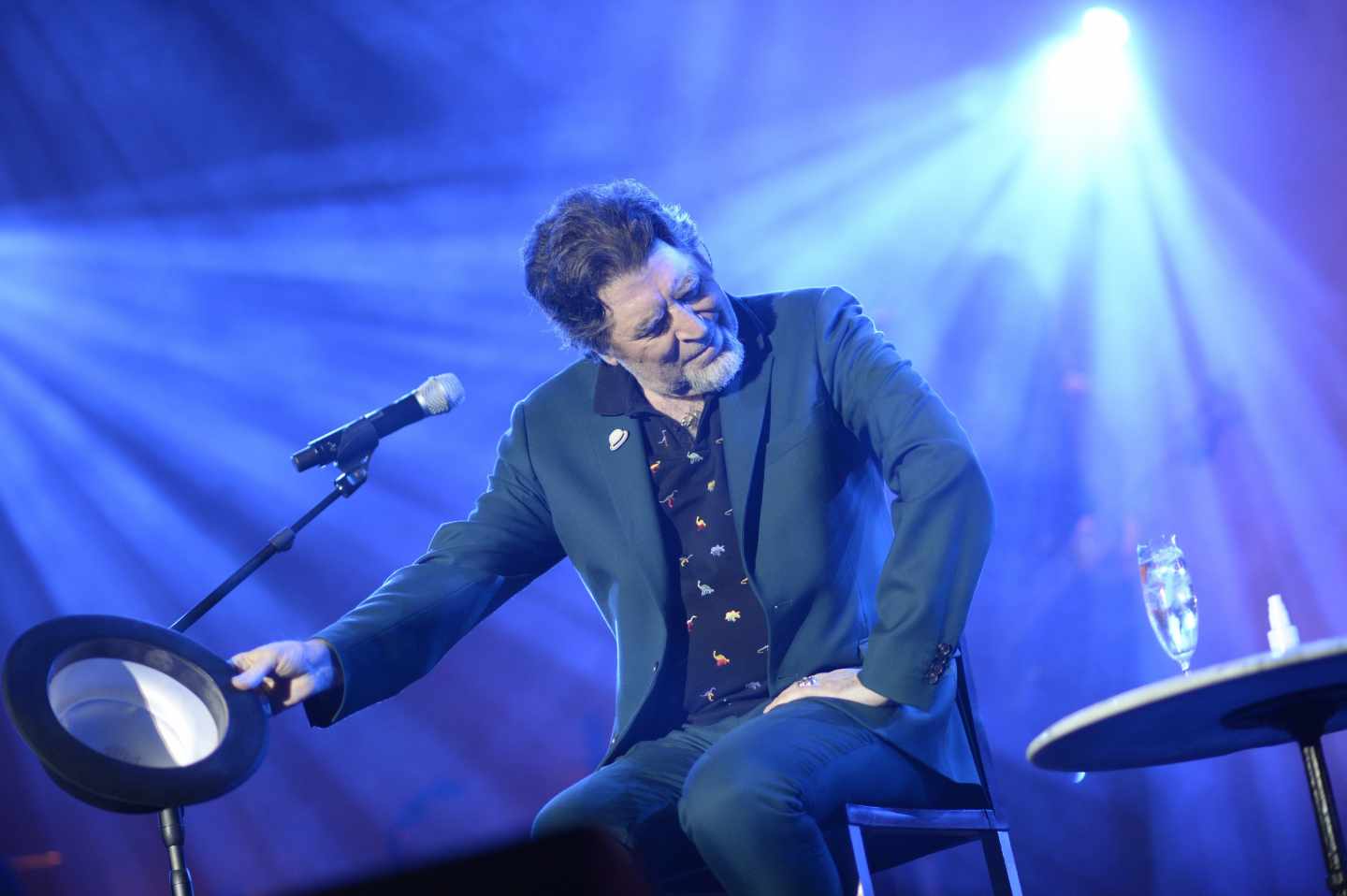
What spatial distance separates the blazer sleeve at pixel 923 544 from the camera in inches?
81.7

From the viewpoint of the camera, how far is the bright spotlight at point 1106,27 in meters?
5.32

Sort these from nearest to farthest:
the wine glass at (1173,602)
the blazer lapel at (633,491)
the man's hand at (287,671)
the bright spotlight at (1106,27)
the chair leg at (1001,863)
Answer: the man's hand at (287,671), the chair leg at (1001,863), the blazer lapel at (633,491), the wine glass at (1173,602), the bright spotlight at (1106,27)

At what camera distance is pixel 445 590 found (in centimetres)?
246

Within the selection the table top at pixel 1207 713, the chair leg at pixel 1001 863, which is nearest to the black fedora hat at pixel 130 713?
the table top at pixel 1207 713

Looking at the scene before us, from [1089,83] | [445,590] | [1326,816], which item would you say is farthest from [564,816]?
[1089,83]

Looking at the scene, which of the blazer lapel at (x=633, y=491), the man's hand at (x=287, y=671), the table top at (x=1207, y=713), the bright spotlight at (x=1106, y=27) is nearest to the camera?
the table top at (x=1207, y=713)

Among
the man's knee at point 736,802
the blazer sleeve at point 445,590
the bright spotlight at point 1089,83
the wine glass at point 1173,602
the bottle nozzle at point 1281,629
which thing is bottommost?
the man's knee at point 736,802

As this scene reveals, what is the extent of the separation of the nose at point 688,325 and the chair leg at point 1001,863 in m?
1.05

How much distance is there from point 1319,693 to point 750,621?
98 cm

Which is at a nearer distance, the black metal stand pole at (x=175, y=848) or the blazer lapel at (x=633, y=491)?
the black metal stand pole at (x=175, y=848)

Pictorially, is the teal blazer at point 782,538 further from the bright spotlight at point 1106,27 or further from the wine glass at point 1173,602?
the bright spotlight at point 1106,27

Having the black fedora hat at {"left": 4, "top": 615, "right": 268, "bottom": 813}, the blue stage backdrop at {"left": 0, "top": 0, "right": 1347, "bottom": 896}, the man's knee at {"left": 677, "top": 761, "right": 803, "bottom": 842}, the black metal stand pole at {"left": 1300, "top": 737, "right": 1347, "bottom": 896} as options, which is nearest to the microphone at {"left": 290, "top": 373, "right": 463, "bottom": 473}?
the black fedora hat at {"left": 4, "top": 615, "right": 268, "bottom": 813}

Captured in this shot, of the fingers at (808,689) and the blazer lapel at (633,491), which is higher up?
the blazer lapel at (633,491)

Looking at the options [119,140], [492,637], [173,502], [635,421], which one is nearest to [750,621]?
[635,421]
